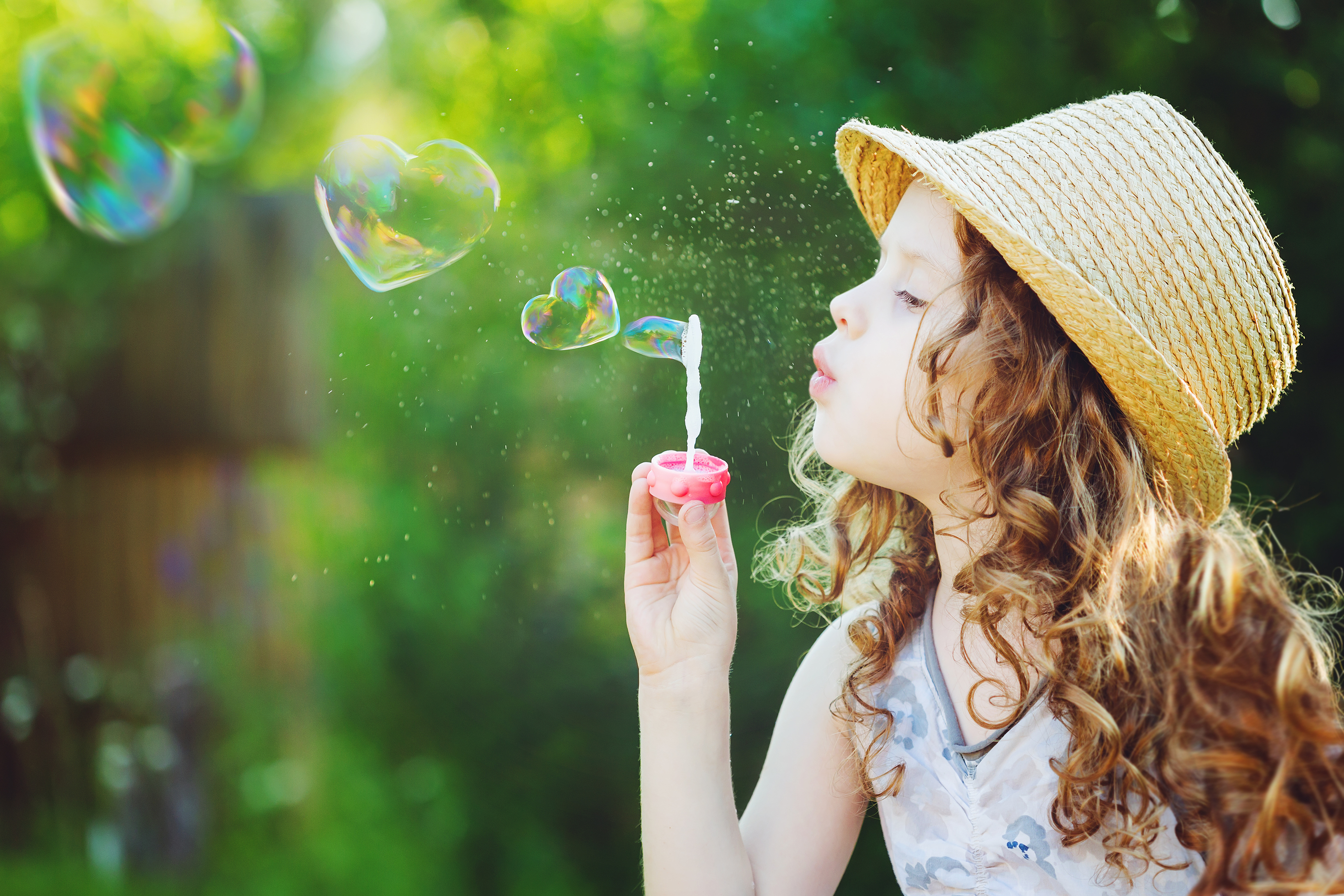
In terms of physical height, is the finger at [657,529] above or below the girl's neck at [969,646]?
above

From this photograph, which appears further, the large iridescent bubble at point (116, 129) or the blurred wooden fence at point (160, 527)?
the blurred wooden fence at point (160, 527)

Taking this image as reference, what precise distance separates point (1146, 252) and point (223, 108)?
1.78m

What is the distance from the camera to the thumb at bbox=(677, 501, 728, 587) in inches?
48.1

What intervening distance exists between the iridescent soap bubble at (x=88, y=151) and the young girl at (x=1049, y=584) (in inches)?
49.3

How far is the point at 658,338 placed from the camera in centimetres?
150

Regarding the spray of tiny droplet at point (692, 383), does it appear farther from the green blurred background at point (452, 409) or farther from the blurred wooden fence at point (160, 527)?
the blurred wooden fence at point (160, 527)

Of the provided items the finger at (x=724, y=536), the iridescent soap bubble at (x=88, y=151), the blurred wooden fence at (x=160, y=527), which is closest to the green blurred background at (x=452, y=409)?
the blurred wooden fence at (x=160, y=527)

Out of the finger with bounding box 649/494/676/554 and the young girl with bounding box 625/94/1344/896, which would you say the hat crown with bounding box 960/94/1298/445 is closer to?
the young girl with bounding box 625/94/1344/896

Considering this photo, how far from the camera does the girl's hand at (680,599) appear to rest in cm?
128

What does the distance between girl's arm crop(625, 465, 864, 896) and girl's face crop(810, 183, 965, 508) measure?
0.70 ft

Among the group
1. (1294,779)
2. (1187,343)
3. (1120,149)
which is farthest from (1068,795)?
(1120,149)

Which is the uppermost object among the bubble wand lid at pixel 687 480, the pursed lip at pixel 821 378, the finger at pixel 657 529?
the pursed lip at pixel 821 378

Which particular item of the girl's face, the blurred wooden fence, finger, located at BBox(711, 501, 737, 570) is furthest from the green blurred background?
the girl's face

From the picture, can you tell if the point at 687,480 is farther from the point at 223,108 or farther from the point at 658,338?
the point at 223,108
